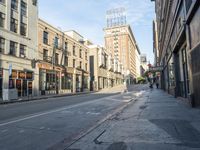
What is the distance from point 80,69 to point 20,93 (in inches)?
862

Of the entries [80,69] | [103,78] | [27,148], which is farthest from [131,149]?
[103,78]

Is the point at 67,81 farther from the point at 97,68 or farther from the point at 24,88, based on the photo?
the point at 97,68

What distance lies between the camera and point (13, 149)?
16.8ft

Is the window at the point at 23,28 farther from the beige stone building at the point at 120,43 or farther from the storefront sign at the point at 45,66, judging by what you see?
the beige stone building at the point at 120,43

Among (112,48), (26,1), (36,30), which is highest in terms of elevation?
(112,48)

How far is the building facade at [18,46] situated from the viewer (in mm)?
26405

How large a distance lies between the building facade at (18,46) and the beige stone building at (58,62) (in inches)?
77.2

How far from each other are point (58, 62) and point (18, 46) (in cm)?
1100

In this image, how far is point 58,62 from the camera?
39.4m

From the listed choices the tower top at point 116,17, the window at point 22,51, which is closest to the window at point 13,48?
the window at point 22,51

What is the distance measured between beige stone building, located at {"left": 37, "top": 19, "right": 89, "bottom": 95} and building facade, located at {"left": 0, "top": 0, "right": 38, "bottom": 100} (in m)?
1.96

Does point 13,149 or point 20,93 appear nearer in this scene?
point 13,149

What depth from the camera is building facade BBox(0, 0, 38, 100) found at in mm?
26405

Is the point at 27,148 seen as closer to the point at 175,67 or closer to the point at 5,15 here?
the point at 175,67
